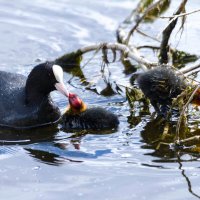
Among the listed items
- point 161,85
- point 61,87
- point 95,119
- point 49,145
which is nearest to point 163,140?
point 161,85

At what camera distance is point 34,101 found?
7.37 metres

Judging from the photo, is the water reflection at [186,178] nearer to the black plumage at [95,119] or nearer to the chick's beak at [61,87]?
the black plumage at [95,119]

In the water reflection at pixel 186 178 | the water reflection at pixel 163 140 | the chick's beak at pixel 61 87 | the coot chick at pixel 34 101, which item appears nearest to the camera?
the water reflection at pixel 186 178

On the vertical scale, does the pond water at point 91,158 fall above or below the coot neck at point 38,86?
below

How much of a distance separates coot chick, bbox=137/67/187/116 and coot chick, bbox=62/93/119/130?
0.38 metres

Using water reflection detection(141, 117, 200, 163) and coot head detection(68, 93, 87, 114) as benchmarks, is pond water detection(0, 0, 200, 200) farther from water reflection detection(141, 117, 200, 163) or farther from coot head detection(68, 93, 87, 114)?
coot head detection(68, 93, 87, 114)

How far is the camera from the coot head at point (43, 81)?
283 inches

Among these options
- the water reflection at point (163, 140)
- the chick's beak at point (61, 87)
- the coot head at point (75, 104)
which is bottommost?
the water reflection at point (163, 140)

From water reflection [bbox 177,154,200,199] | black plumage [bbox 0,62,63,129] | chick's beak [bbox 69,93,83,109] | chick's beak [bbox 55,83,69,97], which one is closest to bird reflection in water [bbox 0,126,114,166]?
black plumage [bbox 0,62,63,129]

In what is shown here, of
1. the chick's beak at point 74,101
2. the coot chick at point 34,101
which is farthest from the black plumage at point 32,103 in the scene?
the chick's beak at point 74,101

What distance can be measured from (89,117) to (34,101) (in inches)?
27.0

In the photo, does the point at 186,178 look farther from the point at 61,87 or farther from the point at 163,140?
the point at 61,87

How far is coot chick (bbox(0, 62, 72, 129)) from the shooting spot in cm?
723

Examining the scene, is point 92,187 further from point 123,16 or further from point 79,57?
point 123,16
